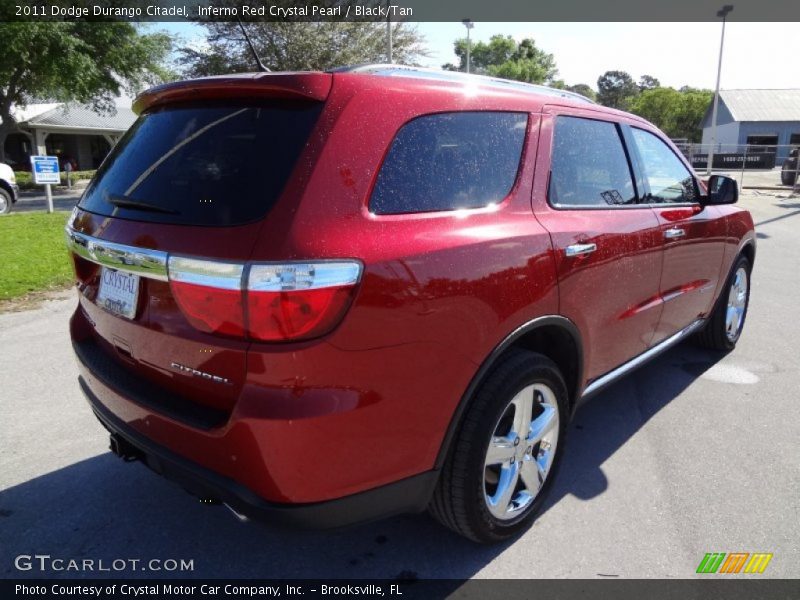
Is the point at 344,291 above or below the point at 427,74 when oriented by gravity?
below

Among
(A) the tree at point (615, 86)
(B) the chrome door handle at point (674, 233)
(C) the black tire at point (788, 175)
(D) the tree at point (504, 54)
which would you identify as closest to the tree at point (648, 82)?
(A) the tree at point (615, 86)

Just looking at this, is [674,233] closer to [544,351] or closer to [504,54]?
[544,351]

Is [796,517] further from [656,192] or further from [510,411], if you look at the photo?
[656,192]

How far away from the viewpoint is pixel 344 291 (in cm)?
182

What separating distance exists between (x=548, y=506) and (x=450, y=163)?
173cm

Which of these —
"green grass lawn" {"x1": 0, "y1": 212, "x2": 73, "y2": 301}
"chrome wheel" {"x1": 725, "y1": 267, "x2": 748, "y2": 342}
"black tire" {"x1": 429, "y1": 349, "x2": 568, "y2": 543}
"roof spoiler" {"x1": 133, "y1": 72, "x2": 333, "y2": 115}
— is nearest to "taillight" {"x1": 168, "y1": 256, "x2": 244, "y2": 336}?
"roof spoiler" {"x1": 133, "y1": 72, "x2": 333, "y2": 115}

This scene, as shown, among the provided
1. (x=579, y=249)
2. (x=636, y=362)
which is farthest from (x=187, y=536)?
(x=636, y=362)

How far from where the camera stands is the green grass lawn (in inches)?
269

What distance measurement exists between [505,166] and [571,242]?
46cm

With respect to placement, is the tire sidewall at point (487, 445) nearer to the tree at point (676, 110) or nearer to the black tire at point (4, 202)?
the black tire at point (4, 202)

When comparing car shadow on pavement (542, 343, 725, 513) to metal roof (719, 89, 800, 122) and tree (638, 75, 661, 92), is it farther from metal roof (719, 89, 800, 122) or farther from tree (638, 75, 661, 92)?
tree (638, 75, 661, 92)

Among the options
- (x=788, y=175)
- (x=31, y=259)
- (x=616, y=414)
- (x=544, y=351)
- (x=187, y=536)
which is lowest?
(x=788, y=175)

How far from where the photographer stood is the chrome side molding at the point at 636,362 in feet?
10.2

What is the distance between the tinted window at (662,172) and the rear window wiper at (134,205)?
2.73 meters
